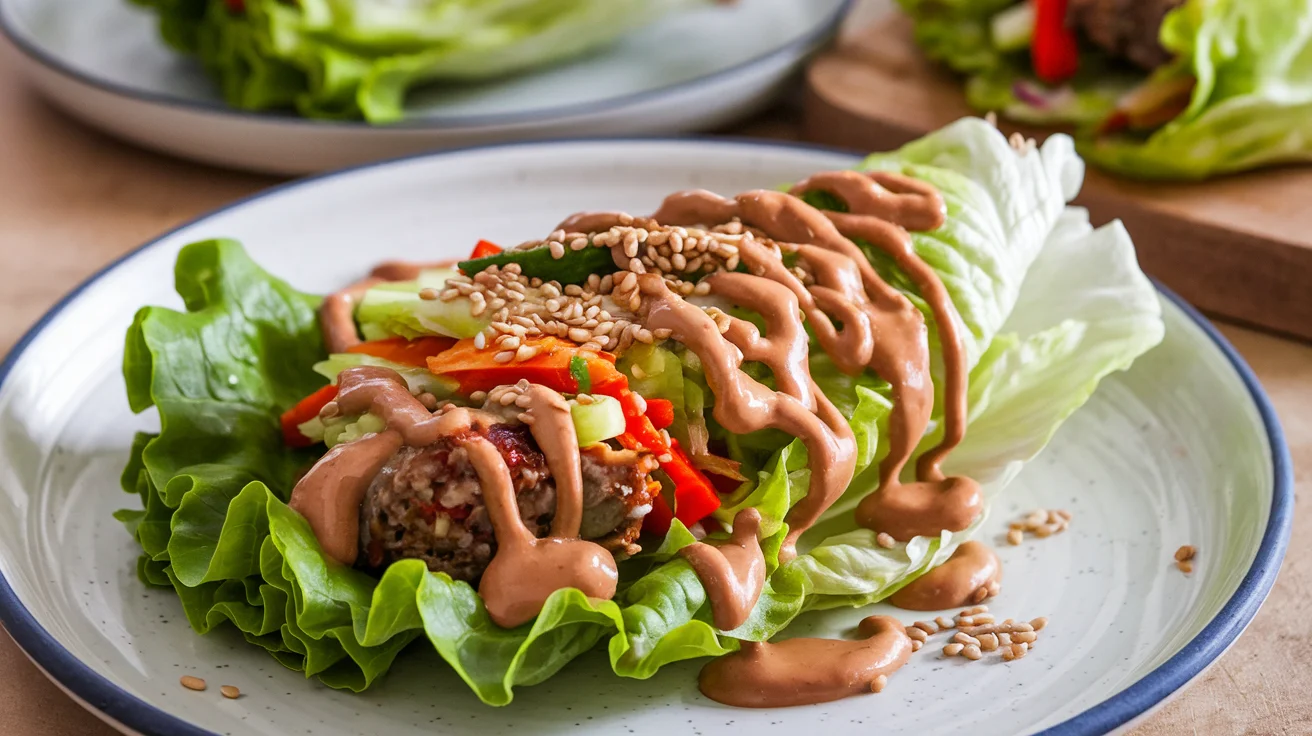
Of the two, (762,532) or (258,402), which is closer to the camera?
(762,532)

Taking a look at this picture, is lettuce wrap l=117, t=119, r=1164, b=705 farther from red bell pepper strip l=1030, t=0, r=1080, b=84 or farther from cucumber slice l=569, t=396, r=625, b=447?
red bell pepper strip l=1030, t=0, r=1080, b=84

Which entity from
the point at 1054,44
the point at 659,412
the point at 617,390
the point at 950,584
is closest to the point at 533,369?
the point at 617,390

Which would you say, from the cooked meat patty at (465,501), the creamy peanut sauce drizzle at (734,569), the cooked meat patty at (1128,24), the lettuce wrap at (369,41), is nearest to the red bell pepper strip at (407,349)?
the cooked meat patty at (465,501)

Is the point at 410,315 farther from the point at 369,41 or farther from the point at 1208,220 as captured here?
the point at 1208,220

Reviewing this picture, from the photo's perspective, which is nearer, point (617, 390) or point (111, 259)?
point (617, 390)

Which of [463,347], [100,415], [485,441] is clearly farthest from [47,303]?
[485,441]

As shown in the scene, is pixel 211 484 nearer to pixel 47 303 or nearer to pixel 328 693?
pixel 328 693

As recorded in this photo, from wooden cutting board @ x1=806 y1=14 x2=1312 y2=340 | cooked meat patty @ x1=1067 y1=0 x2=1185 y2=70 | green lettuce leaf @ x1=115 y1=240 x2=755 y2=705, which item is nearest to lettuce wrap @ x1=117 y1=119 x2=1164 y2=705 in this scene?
green lettuce leaf @ x1=115 y1=240 x2=755 y2=705
